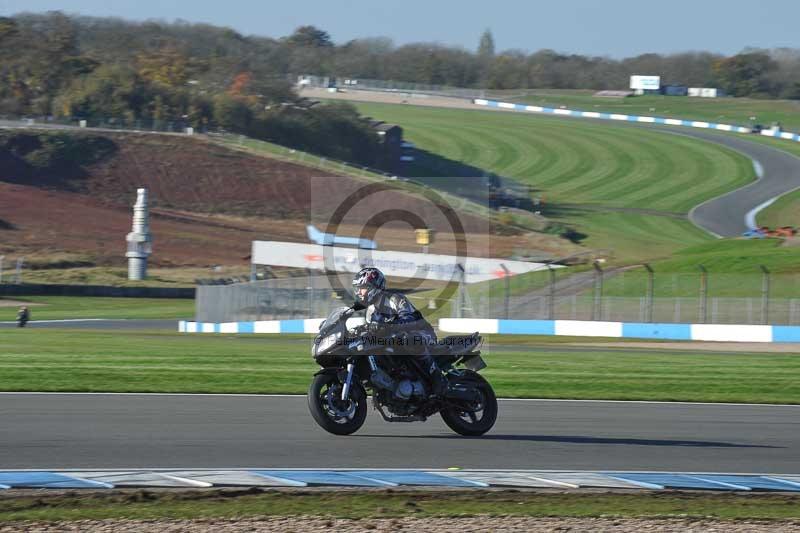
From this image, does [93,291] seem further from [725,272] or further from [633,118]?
[633,118]

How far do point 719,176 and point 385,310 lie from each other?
264 feet

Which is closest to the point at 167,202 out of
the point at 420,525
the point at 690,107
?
the point at 690,107

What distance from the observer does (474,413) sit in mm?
12203

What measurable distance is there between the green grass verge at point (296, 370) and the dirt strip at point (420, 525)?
8.41 meters

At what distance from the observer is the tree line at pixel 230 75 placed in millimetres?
91625

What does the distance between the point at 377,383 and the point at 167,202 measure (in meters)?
69.8

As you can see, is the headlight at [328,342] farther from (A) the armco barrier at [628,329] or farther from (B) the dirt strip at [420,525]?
(A) the armco barrier at [628,329]

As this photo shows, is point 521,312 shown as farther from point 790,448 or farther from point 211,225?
point 211,225

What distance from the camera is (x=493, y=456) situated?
1093 cm

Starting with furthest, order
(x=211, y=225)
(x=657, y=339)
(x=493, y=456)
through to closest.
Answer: (x=211, y=225)
(x=657, y=339)
(x=493, y=456)

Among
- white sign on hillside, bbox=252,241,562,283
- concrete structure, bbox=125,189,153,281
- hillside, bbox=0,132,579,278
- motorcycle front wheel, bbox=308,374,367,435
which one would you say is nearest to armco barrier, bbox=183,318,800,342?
white sign on hillside, bbox=252,241,562,283

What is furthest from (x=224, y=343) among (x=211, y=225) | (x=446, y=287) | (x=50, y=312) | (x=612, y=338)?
(x=211, y=225)

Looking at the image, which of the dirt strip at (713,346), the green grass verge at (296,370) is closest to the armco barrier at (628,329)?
the dirt strip at (713,346)

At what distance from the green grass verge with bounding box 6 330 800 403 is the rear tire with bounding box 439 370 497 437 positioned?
453 centimetres
